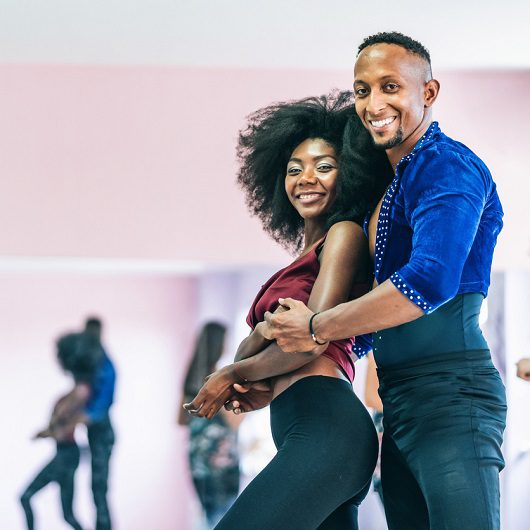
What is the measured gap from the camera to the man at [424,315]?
184 cm

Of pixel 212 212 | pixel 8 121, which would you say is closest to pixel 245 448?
pixel 212 212

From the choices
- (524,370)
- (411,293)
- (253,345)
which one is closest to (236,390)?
(253,345)

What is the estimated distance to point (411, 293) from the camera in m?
1.85

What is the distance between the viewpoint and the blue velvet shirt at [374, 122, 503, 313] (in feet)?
5.99

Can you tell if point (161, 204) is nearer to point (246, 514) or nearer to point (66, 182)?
point (66, 182)

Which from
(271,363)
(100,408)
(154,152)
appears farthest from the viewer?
(154,152)

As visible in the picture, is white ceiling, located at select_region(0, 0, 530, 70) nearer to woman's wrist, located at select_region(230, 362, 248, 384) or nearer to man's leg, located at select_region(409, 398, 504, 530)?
woman's wrist, located at select_region(230, 362, 248, 384)

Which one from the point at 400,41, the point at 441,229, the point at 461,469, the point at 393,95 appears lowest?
the point at 461,469

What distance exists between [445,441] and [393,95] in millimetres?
718

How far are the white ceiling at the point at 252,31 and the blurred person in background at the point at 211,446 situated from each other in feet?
5.04

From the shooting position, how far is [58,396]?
4.99 m

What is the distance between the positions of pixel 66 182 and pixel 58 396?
1.25 m

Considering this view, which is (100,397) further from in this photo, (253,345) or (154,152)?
(253,345)

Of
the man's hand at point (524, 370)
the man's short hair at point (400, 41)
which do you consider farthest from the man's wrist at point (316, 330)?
the man's hand at point (524, 370)
